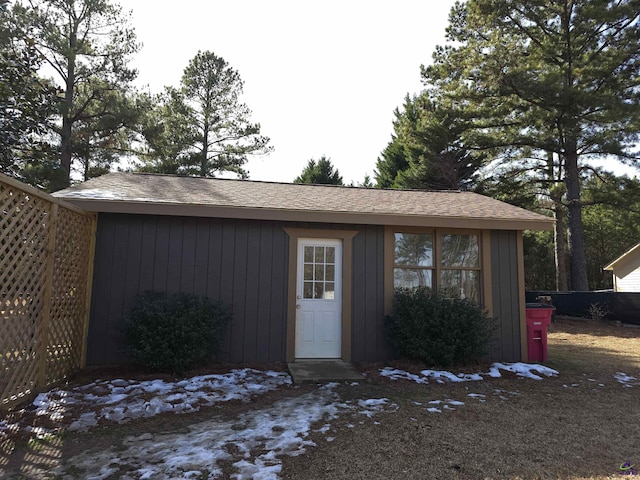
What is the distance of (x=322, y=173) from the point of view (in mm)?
26578

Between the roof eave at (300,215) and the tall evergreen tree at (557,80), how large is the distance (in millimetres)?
9380

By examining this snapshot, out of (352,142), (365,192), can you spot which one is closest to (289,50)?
(365,192)

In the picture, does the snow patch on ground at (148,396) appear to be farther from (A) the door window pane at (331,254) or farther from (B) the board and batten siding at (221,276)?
(A) the door window pane at (331,254)

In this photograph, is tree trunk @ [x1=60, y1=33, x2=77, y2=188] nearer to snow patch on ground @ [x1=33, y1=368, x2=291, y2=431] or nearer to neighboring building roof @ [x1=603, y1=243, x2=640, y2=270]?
snow patch on ground @ [x1=33, y1=368, x2=291, y2=431]

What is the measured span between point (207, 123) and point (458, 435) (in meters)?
19.0

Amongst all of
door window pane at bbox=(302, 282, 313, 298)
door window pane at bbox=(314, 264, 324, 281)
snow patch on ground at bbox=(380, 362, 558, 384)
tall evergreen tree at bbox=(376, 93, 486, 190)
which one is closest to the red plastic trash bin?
snow patch on ground at bbox=(380, 362, 558, 384)

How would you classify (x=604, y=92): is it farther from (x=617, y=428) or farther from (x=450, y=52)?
(x=617, y=428)

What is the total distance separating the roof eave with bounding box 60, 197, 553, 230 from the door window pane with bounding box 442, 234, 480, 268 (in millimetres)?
358

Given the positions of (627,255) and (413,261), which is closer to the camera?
(413,261)

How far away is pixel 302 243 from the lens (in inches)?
248

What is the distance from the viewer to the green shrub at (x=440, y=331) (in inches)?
224

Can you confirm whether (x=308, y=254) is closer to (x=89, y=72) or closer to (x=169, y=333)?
(x=169, y=333)

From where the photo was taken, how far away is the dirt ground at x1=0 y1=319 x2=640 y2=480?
288 cm

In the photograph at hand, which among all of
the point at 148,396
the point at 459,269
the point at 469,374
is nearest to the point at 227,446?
the point at 148,396
